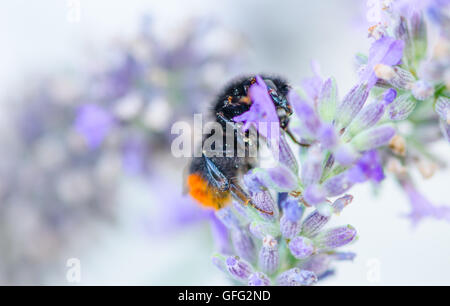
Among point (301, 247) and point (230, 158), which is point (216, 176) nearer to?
point (230, 158)

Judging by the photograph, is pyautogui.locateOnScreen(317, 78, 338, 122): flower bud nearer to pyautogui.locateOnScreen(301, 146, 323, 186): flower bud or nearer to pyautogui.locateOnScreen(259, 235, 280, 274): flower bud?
pyautogui.locateOnScreen(301, 146, 323, 186): flower bud

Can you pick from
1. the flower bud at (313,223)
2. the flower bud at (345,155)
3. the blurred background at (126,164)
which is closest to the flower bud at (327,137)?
the flower bud at (345,155)

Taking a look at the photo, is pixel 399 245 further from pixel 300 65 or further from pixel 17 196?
pixel 17 196

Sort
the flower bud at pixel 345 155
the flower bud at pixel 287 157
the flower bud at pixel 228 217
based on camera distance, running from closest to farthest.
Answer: the flower bud at pixel 345 155, the flower bud at pixel 287 157, the flower bud at pixel 228 217

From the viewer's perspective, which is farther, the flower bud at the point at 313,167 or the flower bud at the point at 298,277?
the flower bud at the point at 298,277

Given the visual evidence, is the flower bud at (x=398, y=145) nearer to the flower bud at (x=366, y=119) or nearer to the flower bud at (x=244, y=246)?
the flower bud at (x=366, y=119)
